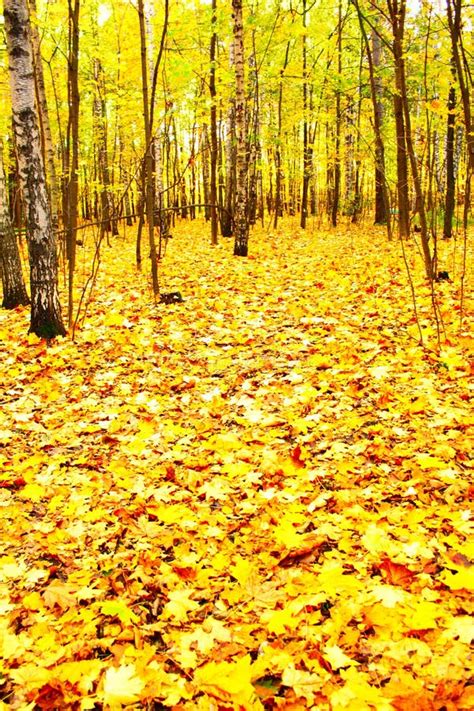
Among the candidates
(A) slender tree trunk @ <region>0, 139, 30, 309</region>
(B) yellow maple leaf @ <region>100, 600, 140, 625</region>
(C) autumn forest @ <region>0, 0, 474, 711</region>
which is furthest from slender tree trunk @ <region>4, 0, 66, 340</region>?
(B) yellow maple leaf @ <region>100, 600, 140, 625</region>

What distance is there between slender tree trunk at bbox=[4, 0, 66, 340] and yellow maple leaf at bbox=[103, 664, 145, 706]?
4754 millimetres

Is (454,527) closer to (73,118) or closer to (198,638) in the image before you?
(198,638)

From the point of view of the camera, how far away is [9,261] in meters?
7.46

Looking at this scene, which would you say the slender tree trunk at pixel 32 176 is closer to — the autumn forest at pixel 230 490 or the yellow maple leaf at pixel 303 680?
the autumn forest at pixel 230 490

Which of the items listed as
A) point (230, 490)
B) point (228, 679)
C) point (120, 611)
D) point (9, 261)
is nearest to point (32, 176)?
point (9, 261)

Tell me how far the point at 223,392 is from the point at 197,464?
124 cm

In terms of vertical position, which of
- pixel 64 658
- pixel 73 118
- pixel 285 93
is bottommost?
pixel 64 658

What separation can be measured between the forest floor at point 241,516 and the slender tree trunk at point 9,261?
4.85ft

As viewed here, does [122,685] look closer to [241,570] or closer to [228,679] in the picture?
[228,679]

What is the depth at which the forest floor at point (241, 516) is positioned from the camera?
191 cm

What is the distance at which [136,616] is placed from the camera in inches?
89.0

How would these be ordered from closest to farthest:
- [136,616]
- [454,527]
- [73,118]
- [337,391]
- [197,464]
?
[136,616] < [454,527] < [197,464] < [337,391] < [73,118]

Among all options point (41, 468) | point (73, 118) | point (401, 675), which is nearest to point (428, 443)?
point (401, 675)

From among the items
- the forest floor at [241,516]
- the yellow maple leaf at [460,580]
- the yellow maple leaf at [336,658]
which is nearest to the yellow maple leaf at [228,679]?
the forest floor at [241,516]
